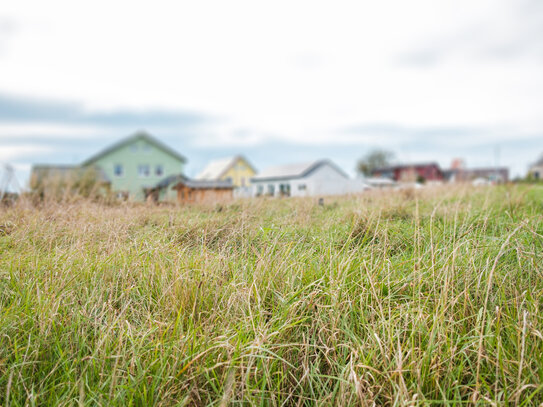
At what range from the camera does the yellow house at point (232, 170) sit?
163ft

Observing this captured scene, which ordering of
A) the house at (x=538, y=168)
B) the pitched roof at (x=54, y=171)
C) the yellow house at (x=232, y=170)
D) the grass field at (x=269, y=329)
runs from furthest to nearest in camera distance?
1. the house at (x=538, y=168)
2. the yellow house at (x=232, y=170)
3. the pitched roof at (x=54, y=171)
4. the grass field at (x=269, y=329)

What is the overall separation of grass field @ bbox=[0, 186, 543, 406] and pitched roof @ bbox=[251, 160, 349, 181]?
26766mm

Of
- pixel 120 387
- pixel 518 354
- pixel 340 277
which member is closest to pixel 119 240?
pixel 120 387

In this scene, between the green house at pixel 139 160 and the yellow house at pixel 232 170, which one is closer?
the green house at pixel 139 160

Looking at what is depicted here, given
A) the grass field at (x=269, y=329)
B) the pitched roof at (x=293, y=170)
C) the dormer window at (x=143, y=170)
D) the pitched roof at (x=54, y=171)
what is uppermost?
the dormer window at (x=143, y=170)

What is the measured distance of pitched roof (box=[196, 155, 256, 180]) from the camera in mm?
49719

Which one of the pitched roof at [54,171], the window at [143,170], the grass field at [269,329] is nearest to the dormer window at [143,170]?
the window at [143,170]

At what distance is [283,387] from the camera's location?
204cm

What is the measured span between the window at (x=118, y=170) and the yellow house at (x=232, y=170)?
11.2 metres

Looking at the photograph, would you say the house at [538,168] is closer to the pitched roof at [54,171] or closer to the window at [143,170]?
the window at [143,170]

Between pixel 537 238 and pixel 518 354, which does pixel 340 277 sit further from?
pixel 537 238

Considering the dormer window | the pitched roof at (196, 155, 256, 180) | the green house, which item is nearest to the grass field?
the green house

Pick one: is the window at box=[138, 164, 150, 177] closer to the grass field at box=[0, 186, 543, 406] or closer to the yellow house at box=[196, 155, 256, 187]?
the yellow house at box=[196, 155, 256, 187]

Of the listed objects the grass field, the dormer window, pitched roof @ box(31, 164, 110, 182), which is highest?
the dormer window
